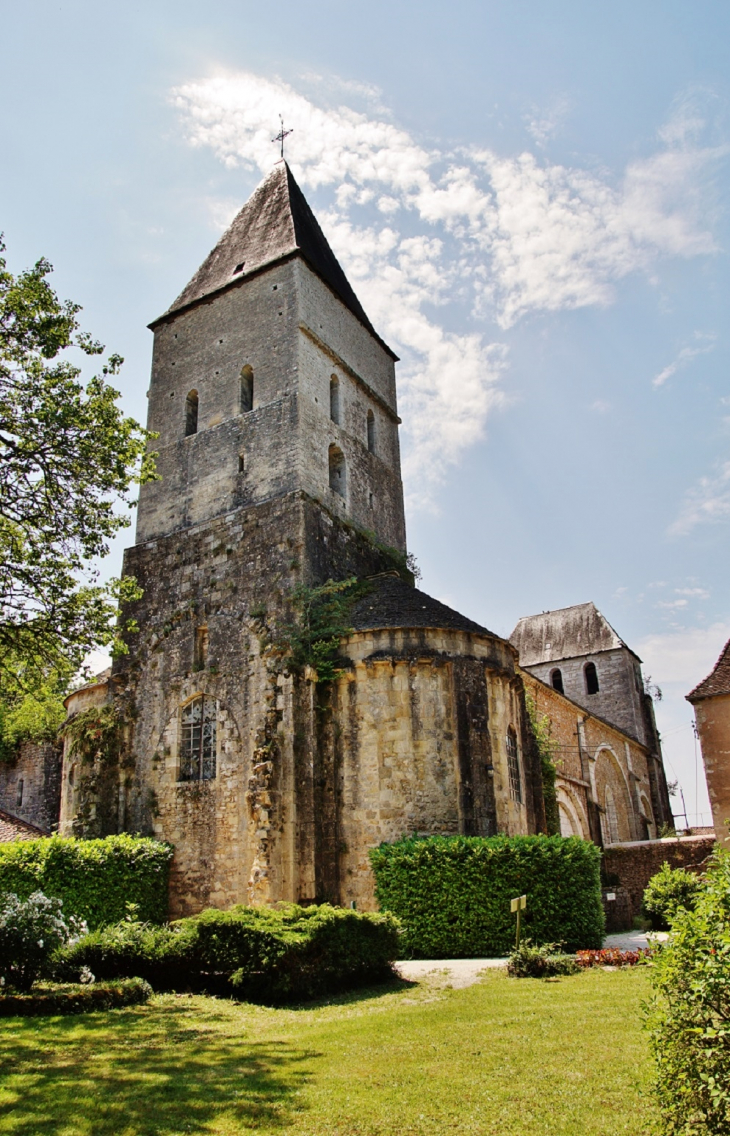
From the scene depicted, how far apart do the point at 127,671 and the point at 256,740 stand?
5380mm

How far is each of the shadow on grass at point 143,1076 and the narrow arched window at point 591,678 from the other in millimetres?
36000

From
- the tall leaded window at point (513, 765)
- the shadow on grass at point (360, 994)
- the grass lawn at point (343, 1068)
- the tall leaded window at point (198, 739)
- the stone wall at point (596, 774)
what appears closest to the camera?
the grass lawn at point (343, 1068)

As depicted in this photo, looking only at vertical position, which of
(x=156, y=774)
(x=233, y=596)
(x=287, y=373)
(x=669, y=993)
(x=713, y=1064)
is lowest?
(x=713, y=1064)

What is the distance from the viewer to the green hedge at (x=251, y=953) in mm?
10266

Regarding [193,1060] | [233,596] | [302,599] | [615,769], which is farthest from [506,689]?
[615,769]

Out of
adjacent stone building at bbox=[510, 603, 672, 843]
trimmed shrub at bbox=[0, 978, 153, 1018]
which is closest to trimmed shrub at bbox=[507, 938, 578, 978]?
trimmed shrub at bbox=[0, 978, 153, 1018]

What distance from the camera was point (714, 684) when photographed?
25109 mm

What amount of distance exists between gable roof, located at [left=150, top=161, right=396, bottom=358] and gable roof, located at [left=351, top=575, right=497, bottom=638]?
1043 centimetres

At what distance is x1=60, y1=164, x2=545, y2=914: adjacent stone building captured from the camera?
16703mm

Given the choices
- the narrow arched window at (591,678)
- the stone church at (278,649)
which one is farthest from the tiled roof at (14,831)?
the narrow arched window at (591,678)

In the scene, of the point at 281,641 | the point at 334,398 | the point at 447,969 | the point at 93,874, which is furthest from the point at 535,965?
the point at 334,398

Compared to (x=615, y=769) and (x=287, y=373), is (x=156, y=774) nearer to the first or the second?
(x=287, y=373)

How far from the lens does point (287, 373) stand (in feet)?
71.5

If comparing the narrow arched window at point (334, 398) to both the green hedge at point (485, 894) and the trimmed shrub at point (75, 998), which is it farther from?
the trimmed shrub at point (75, 998)
